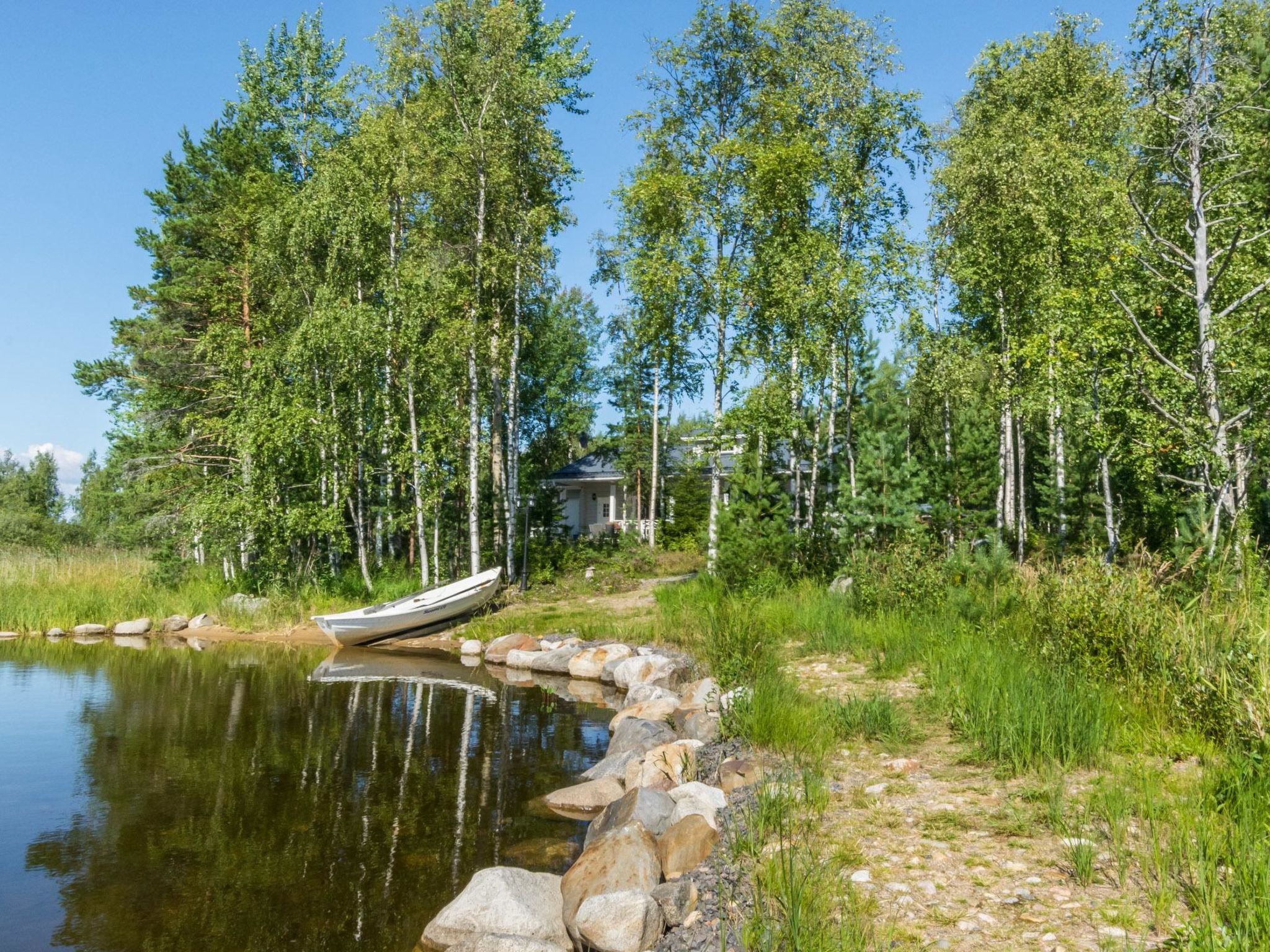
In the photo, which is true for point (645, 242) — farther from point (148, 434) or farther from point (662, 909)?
point (662, 909)

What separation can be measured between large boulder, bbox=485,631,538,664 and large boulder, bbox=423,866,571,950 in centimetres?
1092

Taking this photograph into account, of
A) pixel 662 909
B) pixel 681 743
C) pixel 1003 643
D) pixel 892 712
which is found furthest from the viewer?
pixel 1003 643

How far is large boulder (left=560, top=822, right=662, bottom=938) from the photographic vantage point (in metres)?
5.50

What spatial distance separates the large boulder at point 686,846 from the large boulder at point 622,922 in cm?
66

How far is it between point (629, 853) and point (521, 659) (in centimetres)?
1056

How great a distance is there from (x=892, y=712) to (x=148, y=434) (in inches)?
972

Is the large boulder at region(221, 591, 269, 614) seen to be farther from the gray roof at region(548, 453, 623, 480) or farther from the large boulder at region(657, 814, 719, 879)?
the gray roof at region(548, 453, 623, 480)

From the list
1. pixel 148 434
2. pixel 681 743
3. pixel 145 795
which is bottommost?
pixel 145 795

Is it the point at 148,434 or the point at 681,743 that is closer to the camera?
the point at 681,743

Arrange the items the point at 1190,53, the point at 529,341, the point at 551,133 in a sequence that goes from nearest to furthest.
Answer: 1. the point at 1190,53
2. the point at 551,133
3. the point at 529,341

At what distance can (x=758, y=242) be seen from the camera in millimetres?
19453

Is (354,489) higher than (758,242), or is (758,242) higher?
(758,242)

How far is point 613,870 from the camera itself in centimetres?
561

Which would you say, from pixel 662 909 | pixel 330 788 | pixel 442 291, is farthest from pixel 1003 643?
pixel 442 291
